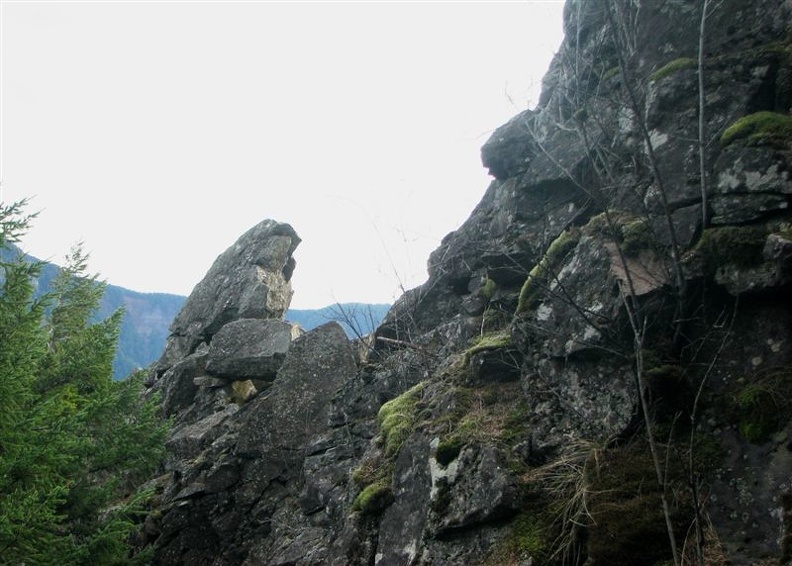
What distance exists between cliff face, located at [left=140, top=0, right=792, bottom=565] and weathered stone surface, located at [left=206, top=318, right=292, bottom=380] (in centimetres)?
416

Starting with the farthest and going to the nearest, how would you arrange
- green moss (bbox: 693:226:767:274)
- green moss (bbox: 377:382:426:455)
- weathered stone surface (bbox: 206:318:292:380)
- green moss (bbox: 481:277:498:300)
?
weathered stone surface (bbox: 206:318:292:380), green moss (bbox: 481:277:498:300), green moss (bbox: 377:382:426:455), green moss (bbox: 693:226:767:274)

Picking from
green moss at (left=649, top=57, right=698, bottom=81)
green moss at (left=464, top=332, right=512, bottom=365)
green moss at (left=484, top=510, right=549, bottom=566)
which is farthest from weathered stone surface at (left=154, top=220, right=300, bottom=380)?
green moss at (left=484, top=510, right=549, bottom=566)

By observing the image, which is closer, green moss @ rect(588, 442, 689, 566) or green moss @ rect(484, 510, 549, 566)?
green moss @ rect(588, 442, 689, 566)

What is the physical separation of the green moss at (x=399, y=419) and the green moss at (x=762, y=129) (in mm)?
4360

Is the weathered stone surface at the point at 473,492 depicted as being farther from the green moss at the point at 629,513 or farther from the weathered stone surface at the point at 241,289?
the weathered stone surface at the point at 241,289

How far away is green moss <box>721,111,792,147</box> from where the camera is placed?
5.50 meters

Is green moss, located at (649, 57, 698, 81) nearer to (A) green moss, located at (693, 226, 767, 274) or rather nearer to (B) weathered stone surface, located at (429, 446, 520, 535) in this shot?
(A) green moss, located at (693, 226, 767, 274)

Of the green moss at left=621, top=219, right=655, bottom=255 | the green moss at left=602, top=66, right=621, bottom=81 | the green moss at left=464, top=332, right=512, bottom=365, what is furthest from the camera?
the green moss at left=602, top=66, right=621, bottom=81

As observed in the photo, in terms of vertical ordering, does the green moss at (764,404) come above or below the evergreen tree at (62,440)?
below

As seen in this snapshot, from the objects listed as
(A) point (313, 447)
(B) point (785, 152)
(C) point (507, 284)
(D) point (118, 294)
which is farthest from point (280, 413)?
(D) point (118, 294)

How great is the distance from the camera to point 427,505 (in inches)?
235

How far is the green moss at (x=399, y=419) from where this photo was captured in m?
7.28

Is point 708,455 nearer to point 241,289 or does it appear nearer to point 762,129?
point 762,129

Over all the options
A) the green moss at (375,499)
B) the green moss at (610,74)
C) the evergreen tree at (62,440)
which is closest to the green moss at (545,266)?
the green moss at (375,499)
